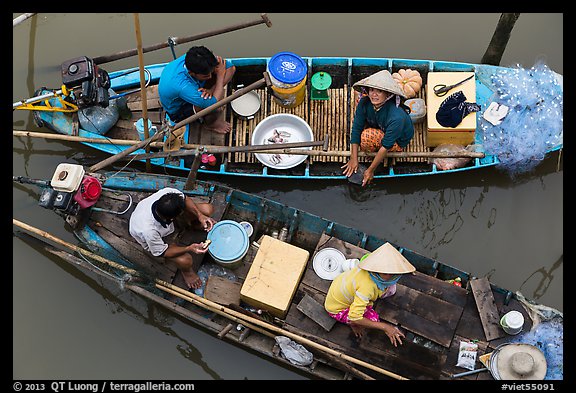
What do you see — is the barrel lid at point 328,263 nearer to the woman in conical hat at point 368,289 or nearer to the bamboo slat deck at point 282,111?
the woman in conical hat at point 368,289

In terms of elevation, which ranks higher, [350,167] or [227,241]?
[350,167]

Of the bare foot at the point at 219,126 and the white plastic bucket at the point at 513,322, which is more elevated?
the bare foot at the point at 219,126

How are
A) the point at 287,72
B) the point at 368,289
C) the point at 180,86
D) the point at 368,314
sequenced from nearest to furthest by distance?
the point at 368,289 → the point at 368,314 → the point at 180,86 → the point at 287,72

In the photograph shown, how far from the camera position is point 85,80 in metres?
6.27

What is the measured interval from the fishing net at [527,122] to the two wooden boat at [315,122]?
3 cm

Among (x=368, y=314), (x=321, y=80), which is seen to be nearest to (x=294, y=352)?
(x=368, y=314)

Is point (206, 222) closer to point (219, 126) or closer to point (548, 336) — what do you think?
point (219, 126)

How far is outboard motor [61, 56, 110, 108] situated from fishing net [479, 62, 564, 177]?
15.2 ft

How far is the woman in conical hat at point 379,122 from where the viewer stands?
567cm

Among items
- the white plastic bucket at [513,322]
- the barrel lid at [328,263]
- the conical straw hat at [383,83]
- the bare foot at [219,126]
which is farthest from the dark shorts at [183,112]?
the white plastic bucket at [513,322]

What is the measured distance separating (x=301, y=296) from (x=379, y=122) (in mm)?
2132

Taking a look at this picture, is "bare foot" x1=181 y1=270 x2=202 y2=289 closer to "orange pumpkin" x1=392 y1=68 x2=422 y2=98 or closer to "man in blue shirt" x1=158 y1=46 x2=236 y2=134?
"man in blue shirt" x1=158 y1=46 x2=236 y2=134

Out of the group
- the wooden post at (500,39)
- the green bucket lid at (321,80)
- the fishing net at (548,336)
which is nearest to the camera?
the fishing net at (548,336)
